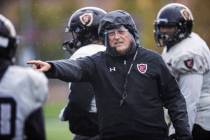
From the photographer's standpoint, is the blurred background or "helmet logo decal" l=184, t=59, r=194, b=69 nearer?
"helmet logo decal" l=184, t=59, r=194, b=69

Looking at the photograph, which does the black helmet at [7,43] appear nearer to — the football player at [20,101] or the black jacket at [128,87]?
the football player at [20,101]

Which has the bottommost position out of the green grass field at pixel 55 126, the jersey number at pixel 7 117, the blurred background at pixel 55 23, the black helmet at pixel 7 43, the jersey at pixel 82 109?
the green grass field at pixel 55 126

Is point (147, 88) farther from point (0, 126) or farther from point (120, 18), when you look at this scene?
point (0, 126)

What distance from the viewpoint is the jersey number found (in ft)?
21.1

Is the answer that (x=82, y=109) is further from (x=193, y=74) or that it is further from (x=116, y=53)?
(x=193, y=74)

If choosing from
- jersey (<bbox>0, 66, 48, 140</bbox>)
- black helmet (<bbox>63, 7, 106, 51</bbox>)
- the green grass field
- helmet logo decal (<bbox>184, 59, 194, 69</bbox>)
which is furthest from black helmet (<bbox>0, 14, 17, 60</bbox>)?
the green grass field

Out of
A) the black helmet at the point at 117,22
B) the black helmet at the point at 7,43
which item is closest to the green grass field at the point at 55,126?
the black helmet at the point at 117,22

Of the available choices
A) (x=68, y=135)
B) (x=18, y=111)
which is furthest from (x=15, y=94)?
(x=68, y=135)

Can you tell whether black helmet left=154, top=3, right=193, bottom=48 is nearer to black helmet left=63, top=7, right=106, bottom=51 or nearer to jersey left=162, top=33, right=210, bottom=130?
jersey left=162, top=33, right=210, bottom=130

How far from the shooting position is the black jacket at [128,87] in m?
8.33

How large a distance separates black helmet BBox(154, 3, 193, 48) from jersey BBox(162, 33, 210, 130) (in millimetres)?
112

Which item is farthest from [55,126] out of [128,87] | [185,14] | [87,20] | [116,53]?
[128,87]

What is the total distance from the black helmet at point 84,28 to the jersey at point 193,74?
2.43 ft

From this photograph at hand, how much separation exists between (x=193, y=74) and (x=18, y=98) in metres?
3.28
